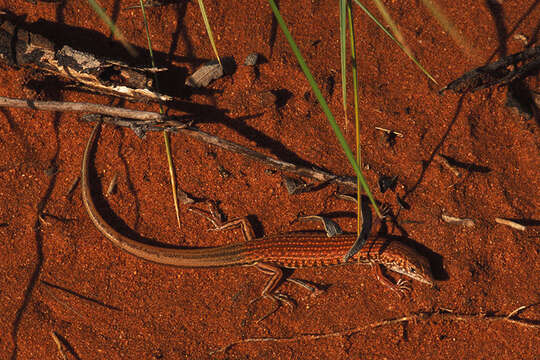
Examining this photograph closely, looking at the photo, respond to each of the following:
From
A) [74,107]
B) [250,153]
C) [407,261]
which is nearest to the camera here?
[74,107]

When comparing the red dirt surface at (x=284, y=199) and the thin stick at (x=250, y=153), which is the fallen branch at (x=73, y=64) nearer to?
the thin stick at (x=250, y=153)

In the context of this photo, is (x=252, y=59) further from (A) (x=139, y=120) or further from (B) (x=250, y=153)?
(A) (x=139, y=120)

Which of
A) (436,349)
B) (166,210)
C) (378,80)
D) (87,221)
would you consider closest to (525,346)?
(436,349)

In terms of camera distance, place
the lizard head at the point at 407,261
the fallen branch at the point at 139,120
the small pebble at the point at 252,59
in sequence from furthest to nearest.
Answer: the small pebble at the point at 252,59 → the lizard head at the point at 407,261 → the fallen branch at the point at 139,120

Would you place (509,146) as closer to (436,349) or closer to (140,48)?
(436,349)

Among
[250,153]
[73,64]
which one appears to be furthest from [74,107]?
[250,153]

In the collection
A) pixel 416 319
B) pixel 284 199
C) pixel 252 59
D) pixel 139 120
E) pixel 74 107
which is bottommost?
pixel 416 319

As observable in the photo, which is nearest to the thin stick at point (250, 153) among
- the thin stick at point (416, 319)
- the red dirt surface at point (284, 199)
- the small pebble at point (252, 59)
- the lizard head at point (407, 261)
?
the red dirt surface at point (284, 199)
